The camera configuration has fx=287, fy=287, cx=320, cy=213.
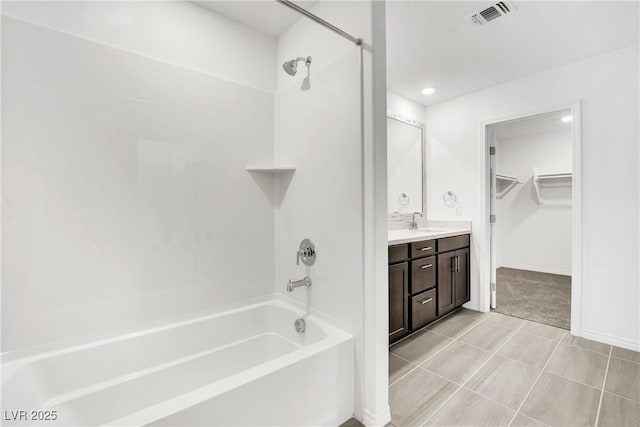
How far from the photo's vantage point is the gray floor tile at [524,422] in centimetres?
148

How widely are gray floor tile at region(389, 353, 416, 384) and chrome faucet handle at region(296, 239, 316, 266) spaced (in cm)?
95

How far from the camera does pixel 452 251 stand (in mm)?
2871

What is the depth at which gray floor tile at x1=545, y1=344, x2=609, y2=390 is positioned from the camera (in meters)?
1.88

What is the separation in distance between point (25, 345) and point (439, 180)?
Result: 3612 millimetres

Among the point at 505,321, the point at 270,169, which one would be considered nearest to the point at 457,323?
the point at 505,321

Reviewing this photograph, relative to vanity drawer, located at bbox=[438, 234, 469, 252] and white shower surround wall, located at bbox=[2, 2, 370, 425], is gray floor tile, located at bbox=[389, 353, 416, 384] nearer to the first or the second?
white shower surround wall, located at bbox=[2, 2, 370, 425]

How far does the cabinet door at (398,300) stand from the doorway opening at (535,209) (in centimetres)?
184

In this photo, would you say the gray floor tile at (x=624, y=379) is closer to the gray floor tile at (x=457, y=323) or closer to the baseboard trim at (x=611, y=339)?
the baseboard trim at (x=611, y=339)

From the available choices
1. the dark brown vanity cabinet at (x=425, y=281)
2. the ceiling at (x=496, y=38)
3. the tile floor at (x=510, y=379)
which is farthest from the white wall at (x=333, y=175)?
the dark brown vanity cabinet at (x=425, y=281)

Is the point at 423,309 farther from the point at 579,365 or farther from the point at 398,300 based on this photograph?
the point at 579,365

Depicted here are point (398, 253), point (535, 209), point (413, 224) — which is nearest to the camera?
point (398, 253)

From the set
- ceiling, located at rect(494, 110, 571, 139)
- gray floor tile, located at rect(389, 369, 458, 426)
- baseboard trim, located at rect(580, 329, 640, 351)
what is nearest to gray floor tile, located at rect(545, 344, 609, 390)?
baseboard trim, located at rect(580, 329, 640, 351)

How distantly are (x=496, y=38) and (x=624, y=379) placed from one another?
8.18 feet

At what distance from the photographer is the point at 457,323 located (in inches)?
110
